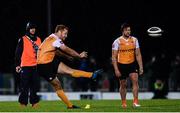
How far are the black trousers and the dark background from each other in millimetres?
20302

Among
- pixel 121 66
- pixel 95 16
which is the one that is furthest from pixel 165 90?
pixel 121 66

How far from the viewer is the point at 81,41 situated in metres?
45.5

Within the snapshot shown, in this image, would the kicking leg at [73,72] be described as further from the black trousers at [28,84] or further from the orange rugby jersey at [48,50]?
the black trousers at [28,84]

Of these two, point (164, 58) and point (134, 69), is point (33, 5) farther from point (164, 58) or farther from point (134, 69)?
point (134, 69)

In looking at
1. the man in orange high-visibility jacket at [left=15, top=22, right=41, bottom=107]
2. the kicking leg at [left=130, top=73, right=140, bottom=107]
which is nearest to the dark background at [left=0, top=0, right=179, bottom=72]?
the man in orange high-visibility jacket at [left=15, top=22, right=41, bottom=107]

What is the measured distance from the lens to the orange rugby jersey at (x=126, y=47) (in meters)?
22.5

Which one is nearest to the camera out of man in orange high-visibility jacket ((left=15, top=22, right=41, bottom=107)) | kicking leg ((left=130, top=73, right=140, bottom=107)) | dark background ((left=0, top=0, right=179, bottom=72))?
kicking leg ((left=130, top=73, right=140, bottom=107))

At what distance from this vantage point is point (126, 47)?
22.6m

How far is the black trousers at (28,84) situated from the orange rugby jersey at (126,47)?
2320 millimetres

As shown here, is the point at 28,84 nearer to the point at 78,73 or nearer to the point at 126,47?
the point at 126,47

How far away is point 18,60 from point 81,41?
22566 mm

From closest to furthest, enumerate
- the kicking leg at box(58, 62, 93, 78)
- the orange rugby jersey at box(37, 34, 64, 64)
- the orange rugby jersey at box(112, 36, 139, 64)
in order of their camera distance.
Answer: the kicking leg at box(58, 62, 93, 78), the orange rugby jersey at box(37, 34, 64, 64), the orange rugby jersey at box(112, 36, 139, 64)

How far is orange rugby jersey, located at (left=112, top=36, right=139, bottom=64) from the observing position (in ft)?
73.9

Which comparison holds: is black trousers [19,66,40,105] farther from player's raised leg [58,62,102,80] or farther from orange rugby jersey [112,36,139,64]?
orange rugby jersey [112,36,139,64]
